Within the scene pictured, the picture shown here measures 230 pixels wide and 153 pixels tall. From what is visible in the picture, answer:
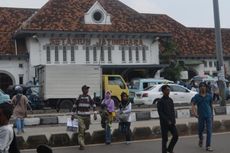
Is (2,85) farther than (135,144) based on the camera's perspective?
Yes

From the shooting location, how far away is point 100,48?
143ft

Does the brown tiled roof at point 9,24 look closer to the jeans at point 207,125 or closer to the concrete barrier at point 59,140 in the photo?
the concrete barrier at point 59,140

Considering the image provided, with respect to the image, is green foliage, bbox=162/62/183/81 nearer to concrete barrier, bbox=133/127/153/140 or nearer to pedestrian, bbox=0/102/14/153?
concrete barrier, bbox=133/127/153/140

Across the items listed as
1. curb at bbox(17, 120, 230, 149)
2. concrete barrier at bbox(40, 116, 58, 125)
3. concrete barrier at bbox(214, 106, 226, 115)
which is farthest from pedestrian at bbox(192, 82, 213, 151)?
concrete barrier at bbox(214, 106, 226, 115)

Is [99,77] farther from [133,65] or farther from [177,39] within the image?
[177,39]

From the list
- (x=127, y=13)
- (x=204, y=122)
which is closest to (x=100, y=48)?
(x=127, y=13)

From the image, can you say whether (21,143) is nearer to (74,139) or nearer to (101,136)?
(74,139)

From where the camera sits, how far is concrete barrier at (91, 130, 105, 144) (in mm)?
15125

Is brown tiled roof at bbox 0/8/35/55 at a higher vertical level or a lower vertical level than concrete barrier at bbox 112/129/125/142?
higher

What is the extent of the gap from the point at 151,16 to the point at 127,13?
933 cm

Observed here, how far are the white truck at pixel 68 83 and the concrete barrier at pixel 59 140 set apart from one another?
1619 centimetres

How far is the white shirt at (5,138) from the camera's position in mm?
6188

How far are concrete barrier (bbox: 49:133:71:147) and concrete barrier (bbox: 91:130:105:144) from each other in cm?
73

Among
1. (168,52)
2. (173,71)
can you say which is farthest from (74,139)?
(168,52)
